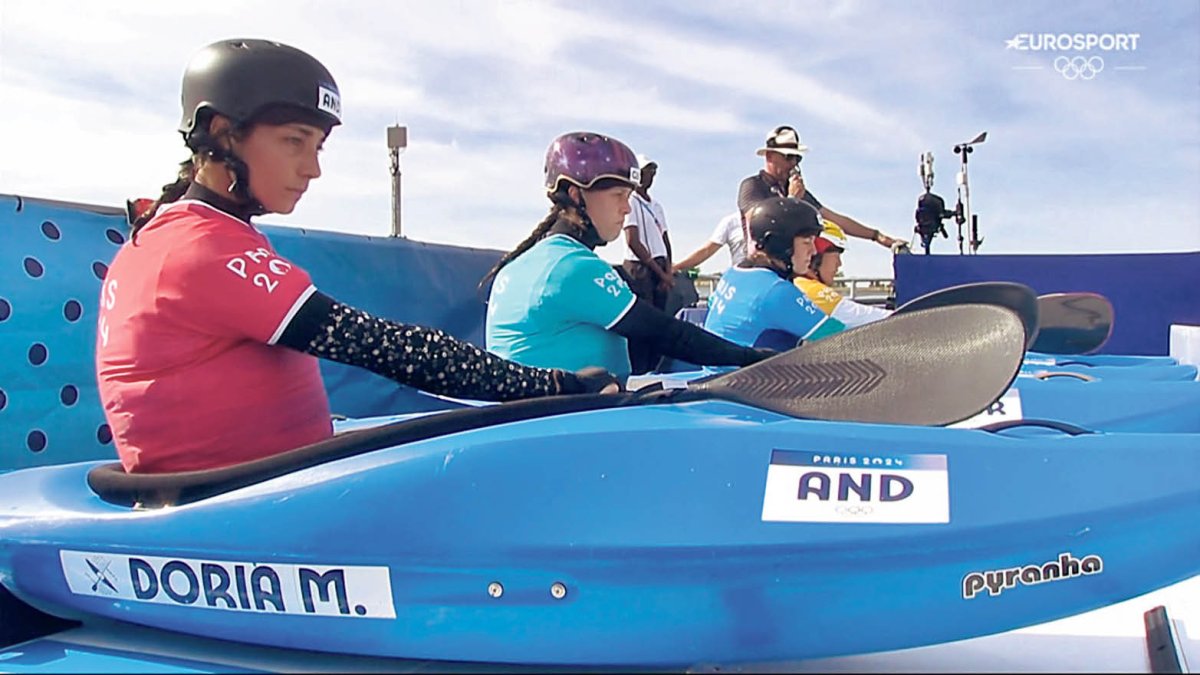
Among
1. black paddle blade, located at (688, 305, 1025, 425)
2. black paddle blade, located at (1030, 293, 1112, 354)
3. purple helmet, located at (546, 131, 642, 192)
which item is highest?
purple helmet, located at (546, 131, 642, 192)

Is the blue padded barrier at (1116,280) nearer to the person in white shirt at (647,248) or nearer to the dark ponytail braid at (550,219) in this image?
the person in white shirt at (647,248)

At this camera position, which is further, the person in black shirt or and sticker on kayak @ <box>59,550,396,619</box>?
the person in black shirt

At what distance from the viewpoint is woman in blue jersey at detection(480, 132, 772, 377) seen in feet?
8.98

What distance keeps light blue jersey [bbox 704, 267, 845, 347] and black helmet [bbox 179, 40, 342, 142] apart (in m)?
2.35

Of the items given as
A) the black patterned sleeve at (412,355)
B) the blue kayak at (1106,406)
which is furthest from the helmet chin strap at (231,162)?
the blue kayak at (1106,406)

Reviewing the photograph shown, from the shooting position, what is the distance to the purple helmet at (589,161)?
293 cm

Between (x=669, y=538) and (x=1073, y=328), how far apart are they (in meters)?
4.03

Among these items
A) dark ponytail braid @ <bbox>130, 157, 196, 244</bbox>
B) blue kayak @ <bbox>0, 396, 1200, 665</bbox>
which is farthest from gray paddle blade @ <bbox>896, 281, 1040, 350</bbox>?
dark ponytail braid @ <bbox>130, 157, 196, 244</bbox>

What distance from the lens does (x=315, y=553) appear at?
4.88 ft

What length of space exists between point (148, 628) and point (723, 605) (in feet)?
3.49

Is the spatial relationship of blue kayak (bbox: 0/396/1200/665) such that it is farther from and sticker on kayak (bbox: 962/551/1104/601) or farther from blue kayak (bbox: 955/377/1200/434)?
blue kayak (bbox: 955/377/1200/434)

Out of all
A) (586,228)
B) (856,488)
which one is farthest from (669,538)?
(586,228)

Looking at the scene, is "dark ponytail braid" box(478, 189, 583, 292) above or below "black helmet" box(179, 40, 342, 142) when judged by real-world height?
below

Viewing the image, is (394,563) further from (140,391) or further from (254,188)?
(254,188)
